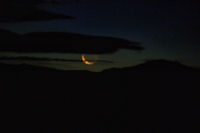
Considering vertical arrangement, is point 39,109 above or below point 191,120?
above

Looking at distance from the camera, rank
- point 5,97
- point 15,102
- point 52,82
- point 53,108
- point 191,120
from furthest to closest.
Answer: point 52,82, point 5,97, point 15,102, point 53,108, point 191,120

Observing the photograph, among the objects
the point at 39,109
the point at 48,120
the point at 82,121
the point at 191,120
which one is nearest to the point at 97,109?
the point at 82,121

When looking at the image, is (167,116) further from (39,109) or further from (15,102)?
(15,102)

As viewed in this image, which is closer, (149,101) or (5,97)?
(149,101)

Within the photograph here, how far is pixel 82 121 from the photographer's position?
1074 centimetres

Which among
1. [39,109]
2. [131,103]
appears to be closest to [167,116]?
[131,103]

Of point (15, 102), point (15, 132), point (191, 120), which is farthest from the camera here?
point (15, 102)

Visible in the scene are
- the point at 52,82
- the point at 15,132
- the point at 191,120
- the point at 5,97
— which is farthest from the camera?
the point at 52,82

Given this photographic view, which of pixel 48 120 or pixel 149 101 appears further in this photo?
pixel 149 101

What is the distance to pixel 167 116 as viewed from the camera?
10.5 meters

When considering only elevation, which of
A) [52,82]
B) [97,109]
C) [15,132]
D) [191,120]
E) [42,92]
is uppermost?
[52,82]

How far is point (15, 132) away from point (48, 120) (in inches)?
53.8

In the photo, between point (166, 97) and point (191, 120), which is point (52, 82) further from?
point (191, 120)

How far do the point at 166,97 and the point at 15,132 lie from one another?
6.44 metres
